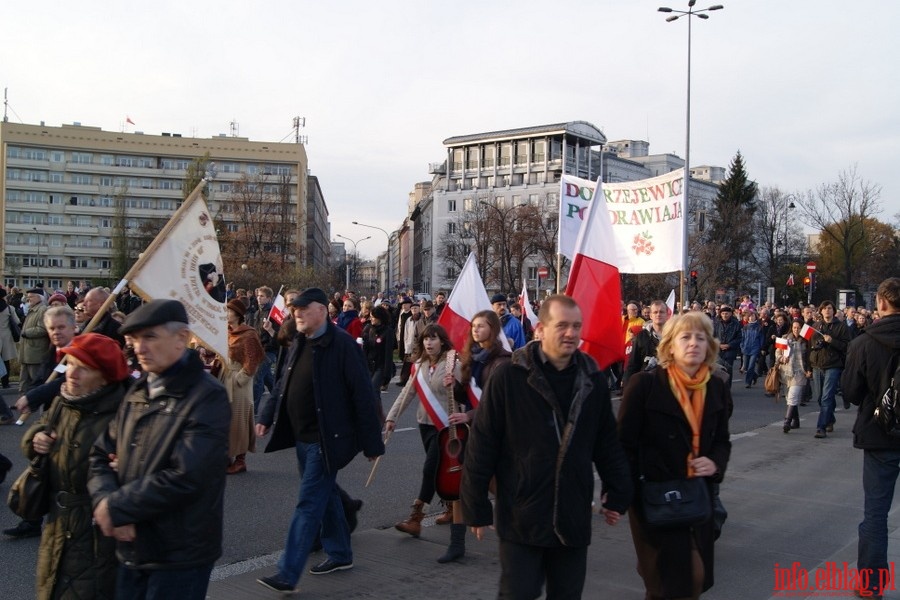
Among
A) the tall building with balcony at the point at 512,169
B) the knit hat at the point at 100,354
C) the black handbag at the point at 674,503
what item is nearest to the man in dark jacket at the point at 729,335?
the black handbag at the point at 674,503

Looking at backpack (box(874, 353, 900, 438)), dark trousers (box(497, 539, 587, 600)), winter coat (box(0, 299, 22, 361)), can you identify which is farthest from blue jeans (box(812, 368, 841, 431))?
winter coat (box(0, 299, 22, 361))

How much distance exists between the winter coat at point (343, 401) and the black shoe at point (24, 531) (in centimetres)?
254

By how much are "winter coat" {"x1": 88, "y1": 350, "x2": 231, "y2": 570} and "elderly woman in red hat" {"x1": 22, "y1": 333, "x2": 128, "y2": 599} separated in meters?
0.21

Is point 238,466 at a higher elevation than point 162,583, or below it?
below

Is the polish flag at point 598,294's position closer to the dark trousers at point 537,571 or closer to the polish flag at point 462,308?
the polish flag at point 462,308

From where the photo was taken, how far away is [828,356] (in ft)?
40.7

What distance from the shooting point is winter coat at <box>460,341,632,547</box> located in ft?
11.7

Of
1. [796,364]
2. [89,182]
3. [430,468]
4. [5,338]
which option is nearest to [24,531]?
[430,468]

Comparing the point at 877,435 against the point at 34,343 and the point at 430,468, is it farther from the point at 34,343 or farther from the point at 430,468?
the point at 34,343

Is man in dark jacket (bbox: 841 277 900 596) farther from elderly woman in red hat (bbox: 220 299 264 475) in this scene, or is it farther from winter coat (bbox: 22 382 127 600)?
elderly woman in red hat (bbox: 220 299 264 475)

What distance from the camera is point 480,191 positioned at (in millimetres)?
91938

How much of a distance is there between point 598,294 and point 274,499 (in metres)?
3.42

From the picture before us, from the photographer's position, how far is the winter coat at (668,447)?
4.03 m

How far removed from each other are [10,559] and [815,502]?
6.72m
